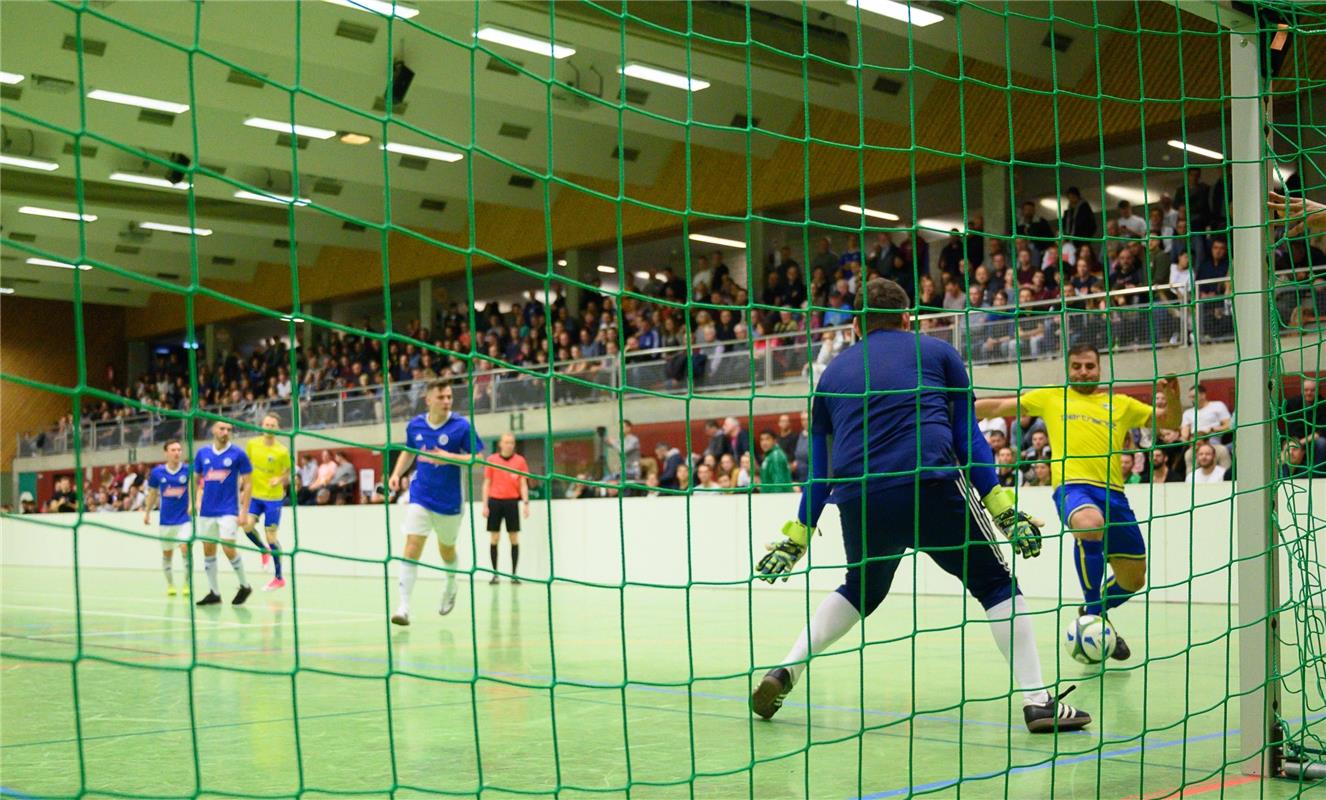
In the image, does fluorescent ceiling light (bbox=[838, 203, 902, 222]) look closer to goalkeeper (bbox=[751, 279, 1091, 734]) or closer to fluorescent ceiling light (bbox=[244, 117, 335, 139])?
fluorescent ceiling light (bbox=[244, 117, 335, 139])

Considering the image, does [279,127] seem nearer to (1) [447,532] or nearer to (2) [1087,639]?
(1) [447,532]

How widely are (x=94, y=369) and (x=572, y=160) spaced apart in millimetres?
22546

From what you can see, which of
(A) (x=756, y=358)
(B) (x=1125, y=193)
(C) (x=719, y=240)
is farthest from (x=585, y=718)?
(C) (x=719, y=240)

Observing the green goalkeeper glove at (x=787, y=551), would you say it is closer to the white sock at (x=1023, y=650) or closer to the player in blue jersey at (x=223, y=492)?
the white sock at (x=1023, y=650)

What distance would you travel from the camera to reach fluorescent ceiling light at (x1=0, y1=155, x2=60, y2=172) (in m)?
25.2

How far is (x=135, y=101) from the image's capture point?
2205 cm

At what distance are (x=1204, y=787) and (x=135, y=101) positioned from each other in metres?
21.8

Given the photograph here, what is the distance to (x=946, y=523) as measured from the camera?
496 centimetres

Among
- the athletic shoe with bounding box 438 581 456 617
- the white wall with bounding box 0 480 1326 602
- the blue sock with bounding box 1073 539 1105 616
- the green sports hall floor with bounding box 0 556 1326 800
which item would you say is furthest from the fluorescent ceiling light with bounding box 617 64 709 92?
the blue sock with bounding box 1073 539 1105 616

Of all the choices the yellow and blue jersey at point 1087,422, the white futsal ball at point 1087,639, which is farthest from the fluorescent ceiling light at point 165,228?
the white futsal ball at point 1087,639

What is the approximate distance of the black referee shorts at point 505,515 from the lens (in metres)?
16.4

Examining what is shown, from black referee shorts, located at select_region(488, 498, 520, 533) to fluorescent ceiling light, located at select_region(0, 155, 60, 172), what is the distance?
14.5 meters

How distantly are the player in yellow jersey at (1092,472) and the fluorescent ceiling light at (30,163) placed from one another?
77.1 ft

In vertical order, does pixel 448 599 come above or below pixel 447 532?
below
